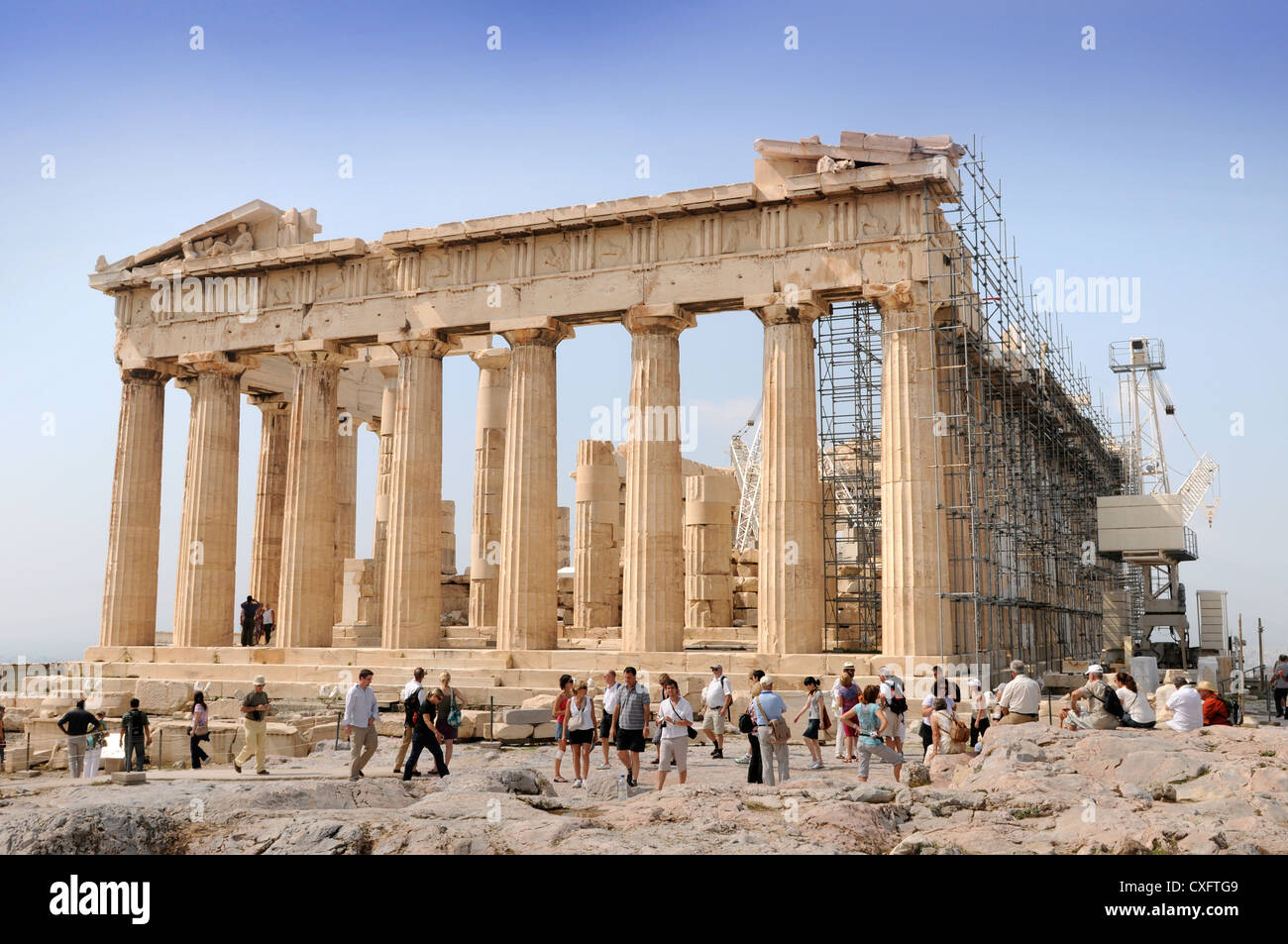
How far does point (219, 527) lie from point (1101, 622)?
3163cm

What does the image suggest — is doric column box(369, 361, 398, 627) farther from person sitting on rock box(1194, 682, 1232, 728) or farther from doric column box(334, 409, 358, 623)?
person sitting on rock box(1194, 682, 1232, 728)

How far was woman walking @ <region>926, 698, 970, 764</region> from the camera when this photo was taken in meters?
16.3

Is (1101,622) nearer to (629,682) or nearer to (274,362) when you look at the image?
(274,362)

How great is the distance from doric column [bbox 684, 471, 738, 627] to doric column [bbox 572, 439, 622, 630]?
275 centimetres

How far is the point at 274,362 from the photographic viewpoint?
34188mm

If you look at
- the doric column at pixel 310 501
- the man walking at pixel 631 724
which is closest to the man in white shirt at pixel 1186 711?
the man walking at pixel 631 724

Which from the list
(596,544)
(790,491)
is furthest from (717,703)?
(596,544)

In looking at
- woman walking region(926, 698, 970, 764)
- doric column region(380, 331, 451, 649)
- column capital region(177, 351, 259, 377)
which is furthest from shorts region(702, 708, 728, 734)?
column capital region(177, 351, 259, 377)

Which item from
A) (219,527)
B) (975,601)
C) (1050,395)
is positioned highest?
(1050,395)

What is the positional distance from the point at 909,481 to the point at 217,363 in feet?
58.0

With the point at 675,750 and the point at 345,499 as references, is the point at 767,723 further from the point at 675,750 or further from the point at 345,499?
the point at 345,499

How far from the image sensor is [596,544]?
3394cm
